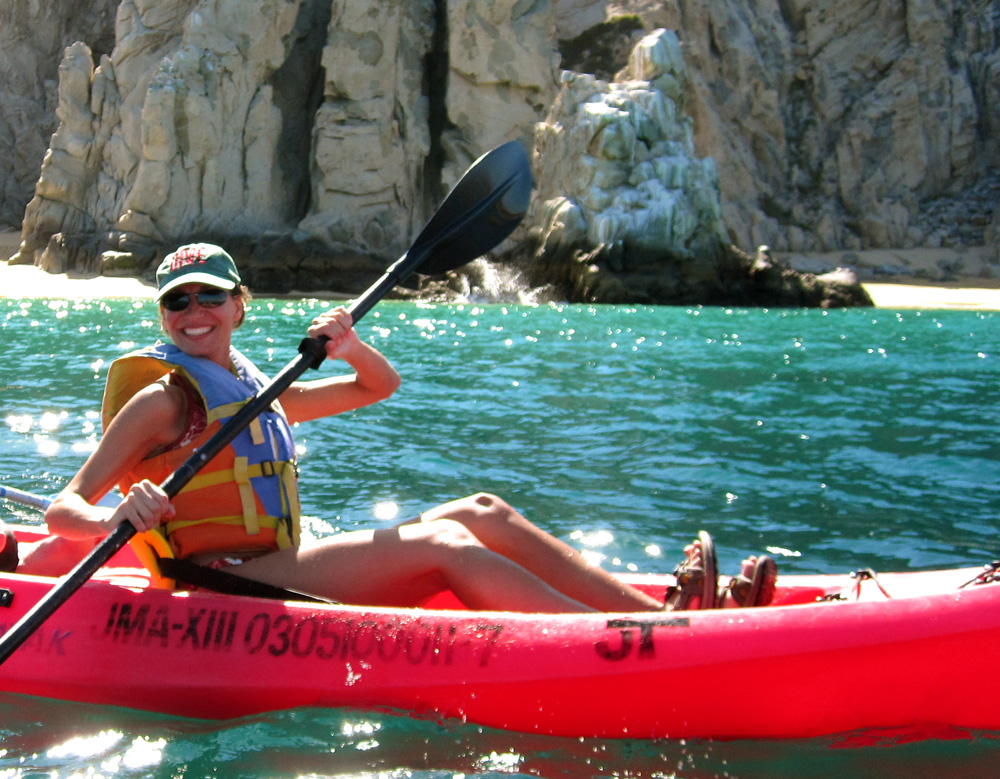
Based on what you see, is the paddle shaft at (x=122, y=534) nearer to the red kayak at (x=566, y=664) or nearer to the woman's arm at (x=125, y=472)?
the woman's arm at (x=125, y=472)

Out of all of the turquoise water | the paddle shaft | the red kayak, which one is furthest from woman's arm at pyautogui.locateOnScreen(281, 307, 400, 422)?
the turquoise water

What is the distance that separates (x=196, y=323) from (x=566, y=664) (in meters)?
1.32

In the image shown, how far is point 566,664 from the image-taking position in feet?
8.29

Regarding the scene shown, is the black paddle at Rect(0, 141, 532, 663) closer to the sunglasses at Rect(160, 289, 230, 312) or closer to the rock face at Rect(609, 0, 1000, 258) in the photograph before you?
the sunglasses at Rect(160, 289, 230, 312)

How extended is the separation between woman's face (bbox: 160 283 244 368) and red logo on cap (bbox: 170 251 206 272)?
0.19 feet

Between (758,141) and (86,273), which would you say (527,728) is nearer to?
(86,273)

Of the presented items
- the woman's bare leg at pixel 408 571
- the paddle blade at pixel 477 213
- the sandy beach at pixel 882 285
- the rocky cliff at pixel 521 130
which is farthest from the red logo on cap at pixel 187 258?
the sandy beach at pixel 882 285

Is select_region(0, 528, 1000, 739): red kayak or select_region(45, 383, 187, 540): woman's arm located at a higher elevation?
select_region(45, 383, 187, 540): woman's arm

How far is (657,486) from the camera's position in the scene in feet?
18.4

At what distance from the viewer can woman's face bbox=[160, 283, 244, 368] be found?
8.81 ft

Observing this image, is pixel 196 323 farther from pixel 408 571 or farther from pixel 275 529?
pixel 408 571

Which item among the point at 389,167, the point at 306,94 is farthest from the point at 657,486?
the point at 306,94

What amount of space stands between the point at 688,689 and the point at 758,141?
36414mm

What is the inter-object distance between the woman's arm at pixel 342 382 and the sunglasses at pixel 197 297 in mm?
284
